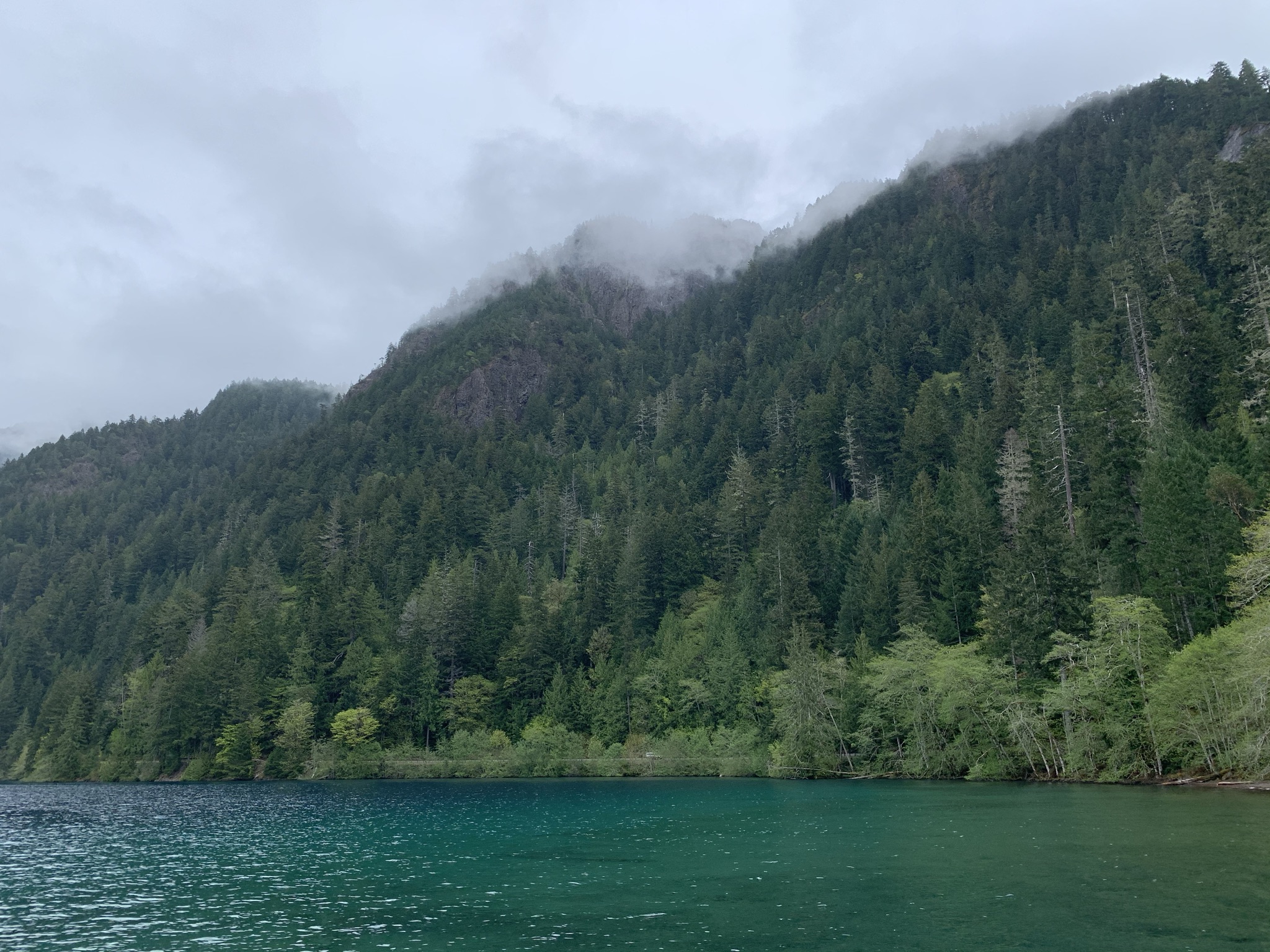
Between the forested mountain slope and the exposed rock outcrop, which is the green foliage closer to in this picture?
the forested mountain slope

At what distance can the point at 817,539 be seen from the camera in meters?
99.9

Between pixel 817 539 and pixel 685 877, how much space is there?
74375 millimetres

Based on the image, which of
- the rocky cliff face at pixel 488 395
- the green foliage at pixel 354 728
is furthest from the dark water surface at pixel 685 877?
the rocky cliff face at pixel 488 395

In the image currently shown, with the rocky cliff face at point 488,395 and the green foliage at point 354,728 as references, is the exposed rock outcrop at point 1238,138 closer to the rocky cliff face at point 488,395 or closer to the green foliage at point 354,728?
the rocky cliff face at point 488,395

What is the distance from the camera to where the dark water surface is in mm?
20531

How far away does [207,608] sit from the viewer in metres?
139

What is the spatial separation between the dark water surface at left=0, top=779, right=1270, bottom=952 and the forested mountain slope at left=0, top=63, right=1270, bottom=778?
629 inches

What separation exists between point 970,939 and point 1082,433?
7330 centimetres

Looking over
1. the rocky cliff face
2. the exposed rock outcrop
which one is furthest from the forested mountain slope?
the rocky cliff face

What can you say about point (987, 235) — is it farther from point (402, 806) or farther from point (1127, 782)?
point (402, 806)

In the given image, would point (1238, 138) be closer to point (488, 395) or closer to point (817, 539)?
point (817, 539)

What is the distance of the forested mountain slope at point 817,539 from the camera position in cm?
6362

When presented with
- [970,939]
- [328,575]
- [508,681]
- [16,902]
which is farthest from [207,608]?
[970,939]

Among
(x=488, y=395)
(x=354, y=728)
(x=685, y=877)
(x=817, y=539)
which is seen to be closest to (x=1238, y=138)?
(x=817, y=539)
